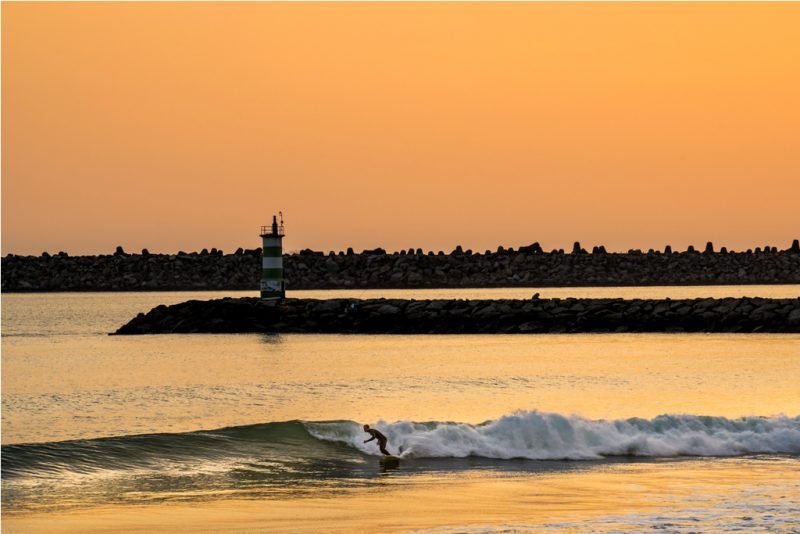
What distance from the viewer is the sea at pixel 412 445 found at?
1466 cm

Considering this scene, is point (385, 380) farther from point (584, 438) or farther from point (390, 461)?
point (390, 461)

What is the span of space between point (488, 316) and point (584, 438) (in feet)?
97.7

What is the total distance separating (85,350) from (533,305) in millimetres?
15490

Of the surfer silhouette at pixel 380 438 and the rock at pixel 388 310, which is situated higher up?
the rock at pixel 388 310

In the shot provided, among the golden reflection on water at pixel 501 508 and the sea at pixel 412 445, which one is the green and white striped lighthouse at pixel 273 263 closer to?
the sea at pixel 412 445

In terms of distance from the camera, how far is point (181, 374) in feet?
117

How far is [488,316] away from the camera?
50.1m

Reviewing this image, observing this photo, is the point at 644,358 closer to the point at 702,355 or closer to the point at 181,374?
the point at 702,355

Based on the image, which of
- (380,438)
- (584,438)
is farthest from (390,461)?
(584,438)

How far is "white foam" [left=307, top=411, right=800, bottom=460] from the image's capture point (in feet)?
65.1

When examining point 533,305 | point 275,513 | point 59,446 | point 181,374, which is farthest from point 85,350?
point 275,513

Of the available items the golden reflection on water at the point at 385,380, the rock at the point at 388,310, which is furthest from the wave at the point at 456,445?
the rock at the point at 388,310

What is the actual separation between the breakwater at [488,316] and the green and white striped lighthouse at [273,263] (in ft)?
1.33

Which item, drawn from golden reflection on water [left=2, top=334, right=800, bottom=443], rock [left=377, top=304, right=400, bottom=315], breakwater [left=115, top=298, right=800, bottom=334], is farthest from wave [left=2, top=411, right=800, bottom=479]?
rock [left=377, top=304, right=400, bottom=315]
